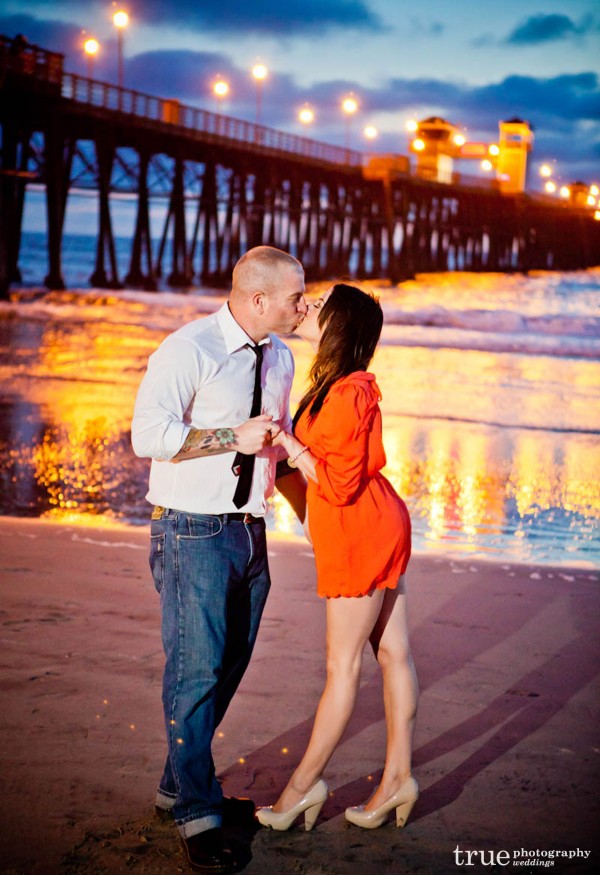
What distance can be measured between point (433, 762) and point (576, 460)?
6623 mm

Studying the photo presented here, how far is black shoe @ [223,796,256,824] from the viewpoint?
274 centimetres

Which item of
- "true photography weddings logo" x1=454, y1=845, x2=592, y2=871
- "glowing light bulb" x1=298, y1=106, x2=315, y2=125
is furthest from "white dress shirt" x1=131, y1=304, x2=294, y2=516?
"glowing light bulb" x1=298, y1=106, x2=315, y2=125

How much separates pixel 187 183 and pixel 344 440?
129 feet

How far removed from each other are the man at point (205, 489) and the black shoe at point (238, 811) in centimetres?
9

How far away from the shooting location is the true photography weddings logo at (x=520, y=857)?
2.62 metres

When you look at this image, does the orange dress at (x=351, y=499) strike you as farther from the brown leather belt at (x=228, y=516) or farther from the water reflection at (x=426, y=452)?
the water reflection at (x=426, y=452)

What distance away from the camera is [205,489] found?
2.59 m

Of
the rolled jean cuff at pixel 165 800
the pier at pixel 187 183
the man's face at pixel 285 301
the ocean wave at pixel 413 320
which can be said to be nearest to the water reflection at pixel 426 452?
the rolled jean cuff at pixel 165 800

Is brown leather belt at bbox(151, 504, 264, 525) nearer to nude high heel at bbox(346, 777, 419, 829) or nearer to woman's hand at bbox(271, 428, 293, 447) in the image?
woman's hand at bbox(271, 428, 293, 447)

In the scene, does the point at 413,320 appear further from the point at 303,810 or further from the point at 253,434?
the point at 253,434

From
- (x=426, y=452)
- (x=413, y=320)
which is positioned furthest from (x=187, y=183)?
(x=426, y=452)

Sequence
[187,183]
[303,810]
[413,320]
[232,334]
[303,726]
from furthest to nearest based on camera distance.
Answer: [187,183] → [413,320] → [303,726] → [303,810] → [232,334]

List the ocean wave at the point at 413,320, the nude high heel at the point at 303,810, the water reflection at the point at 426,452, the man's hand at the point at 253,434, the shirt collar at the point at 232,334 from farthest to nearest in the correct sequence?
1. the ocean wave at the point at 413,320
2. the water reflection at the point at 426,452
3. the nude high heel at the point at 303,810
4. the shirt collar at the point at 232,334
5. the man's hand at the point at 253,434

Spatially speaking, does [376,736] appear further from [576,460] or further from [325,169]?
[325,169]
